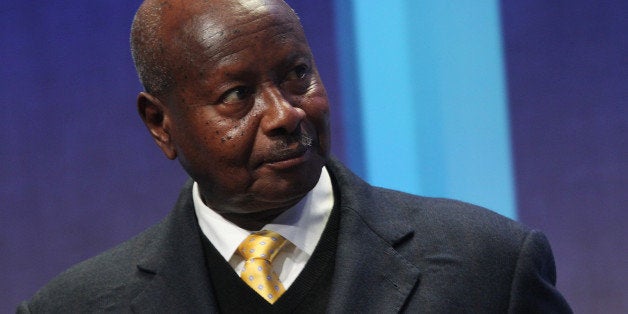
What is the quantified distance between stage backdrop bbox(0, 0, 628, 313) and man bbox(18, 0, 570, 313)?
449 mm

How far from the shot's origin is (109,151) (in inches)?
86.8

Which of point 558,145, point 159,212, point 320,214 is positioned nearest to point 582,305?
point 558,145

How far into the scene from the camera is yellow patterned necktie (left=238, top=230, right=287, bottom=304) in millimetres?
1597

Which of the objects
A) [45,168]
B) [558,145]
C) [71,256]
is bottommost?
[71,256]

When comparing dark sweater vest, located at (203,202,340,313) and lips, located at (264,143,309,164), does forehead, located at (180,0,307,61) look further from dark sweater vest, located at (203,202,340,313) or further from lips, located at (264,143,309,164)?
dark sweater vest, located at (203,202,340,313)

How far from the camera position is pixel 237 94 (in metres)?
1.51

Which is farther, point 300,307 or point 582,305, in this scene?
point 582,305

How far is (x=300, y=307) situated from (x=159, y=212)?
68cm

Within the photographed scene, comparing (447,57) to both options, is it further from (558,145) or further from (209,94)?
(209,94)

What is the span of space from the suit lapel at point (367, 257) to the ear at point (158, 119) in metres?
0.24

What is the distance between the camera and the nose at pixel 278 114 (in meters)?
1.48

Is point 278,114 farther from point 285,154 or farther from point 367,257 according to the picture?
point 367,257

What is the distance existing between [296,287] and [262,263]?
0.19ft

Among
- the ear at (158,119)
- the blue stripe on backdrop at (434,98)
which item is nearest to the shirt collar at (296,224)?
the ear at (158,119)
